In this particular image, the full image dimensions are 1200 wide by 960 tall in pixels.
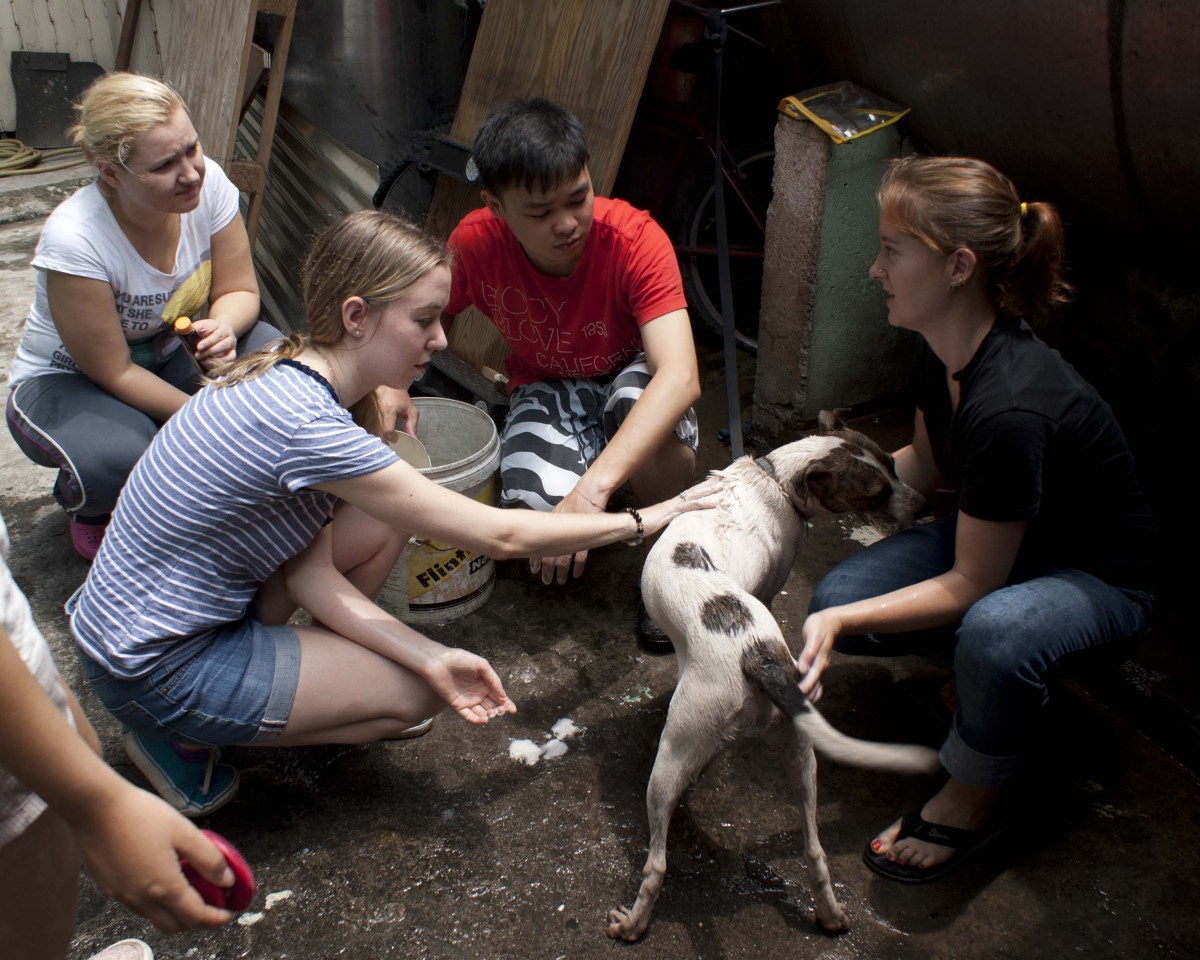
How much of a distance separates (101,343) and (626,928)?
244 centimetres

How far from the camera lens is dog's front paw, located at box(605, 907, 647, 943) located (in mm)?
2217

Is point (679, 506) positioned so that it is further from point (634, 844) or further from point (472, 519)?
point (634, 844)

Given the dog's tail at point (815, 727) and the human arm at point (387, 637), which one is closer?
the dog's tail at point (815, 727)

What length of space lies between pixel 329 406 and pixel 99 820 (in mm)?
1134

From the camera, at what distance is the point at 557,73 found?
4.01 m

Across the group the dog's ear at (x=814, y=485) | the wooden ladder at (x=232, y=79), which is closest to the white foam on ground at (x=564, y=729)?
the dog's ear at (x=814, y=485)

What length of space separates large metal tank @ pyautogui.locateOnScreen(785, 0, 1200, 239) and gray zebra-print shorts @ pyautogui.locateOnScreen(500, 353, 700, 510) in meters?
1.47

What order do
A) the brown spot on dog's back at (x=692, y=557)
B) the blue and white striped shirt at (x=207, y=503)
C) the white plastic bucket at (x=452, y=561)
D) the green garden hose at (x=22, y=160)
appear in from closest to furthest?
the blue and white striped shirt at (x=207, y=503) → the brown spot on dog's back at (x=692, y=557) → the white plastic bucket at (x=452, y=561) → the green garden hose at (x=22, y=160)

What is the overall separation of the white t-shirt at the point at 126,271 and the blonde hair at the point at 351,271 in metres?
1.04

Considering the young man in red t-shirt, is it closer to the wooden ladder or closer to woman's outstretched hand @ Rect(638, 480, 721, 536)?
woman's outstretched hand @ Rect(638, 480, 721, 536)

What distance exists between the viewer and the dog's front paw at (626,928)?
2.22 metres

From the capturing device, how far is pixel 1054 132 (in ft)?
10.0

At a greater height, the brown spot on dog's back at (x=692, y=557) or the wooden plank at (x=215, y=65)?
the wooden plank at (x=215, y=65)

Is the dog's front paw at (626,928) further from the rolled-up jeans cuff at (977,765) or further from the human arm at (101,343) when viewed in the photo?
the human arm at (101,343)
